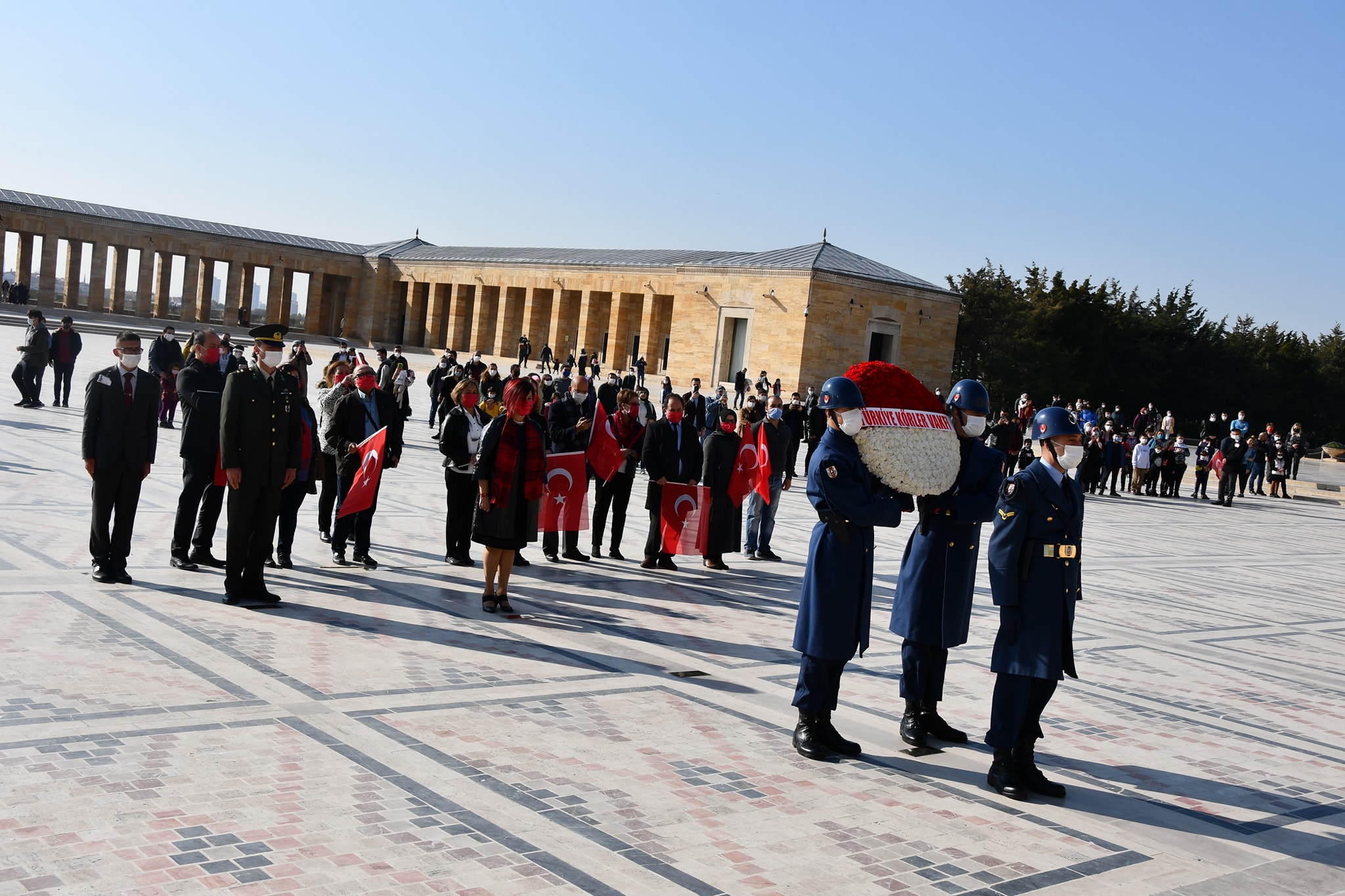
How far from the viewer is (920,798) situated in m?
5.69

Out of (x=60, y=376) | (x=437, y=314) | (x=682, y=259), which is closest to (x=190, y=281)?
(x=437, y=314)

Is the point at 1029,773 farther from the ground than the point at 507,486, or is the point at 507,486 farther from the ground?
the point at 507,486

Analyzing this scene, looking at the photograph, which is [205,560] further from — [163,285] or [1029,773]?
[163,285]

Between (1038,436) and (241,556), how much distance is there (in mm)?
5390

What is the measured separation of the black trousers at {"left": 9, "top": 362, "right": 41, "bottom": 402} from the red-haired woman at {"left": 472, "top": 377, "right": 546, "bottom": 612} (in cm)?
1587

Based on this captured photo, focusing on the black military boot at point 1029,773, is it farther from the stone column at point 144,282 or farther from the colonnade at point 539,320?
the stone column at point 144,282

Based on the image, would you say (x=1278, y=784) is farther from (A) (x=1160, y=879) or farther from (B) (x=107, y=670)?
(B) (x=107, y=670)

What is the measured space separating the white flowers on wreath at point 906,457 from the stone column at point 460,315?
196 ft

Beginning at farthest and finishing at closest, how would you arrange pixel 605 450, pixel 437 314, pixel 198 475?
1. pixel 437 314
2. pixel 605 450
3. pixel 198 475

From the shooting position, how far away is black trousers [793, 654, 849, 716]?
20.1ft

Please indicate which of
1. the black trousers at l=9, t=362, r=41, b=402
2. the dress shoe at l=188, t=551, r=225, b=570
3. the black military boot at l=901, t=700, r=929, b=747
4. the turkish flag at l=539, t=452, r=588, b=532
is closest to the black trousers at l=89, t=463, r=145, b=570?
the dress shoe at l=188, t=551, r=225, b=570

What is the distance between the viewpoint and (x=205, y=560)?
9469 millimetres

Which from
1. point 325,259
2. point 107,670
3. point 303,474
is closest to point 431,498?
point 303,474

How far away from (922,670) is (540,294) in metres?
56.5
